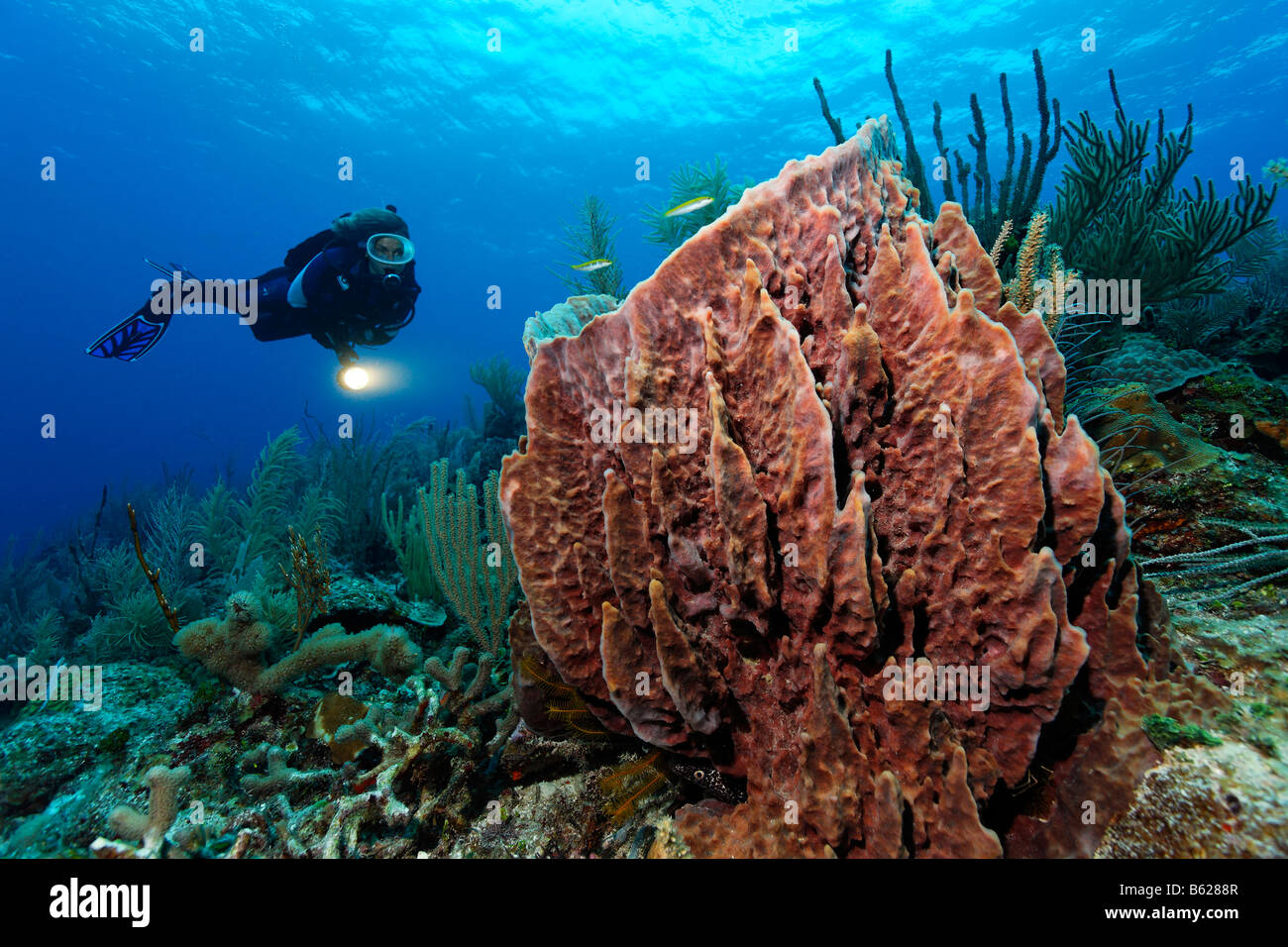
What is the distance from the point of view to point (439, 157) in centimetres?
4412

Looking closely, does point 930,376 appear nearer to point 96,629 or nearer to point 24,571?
point 96,629

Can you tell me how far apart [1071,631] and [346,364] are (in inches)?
377

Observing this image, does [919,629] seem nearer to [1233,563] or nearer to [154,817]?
[1233,563]

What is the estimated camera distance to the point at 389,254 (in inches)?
293

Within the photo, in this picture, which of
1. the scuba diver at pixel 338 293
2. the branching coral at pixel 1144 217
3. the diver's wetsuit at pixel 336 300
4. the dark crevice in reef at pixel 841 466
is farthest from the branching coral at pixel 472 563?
the branching coral at pixel 1144 217

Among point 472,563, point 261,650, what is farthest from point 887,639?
point 261,650

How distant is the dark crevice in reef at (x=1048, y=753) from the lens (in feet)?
5.93

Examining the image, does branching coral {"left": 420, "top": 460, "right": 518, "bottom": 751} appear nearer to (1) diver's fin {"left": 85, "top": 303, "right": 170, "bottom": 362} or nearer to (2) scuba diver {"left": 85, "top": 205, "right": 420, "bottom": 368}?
(2) scuba diver {"left": 85, "top": 205, "right": 420, "bottom": 368}

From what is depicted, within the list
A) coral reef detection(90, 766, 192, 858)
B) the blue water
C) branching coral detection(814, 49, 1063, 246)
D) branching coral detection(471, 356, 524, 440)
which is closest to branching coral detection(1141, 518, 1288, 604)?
branching coral detection(814, 49, 1063, 246)

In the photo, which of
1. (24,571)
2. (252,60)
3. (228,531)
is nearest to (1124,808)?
(228,531)

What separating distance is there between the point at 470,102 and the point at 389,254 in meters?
39.2

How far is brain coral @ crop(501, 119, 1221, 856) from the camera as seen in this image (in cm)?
163

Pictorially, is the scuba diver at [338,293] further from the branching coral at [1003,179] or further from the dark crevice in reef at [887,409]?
the dark crevice in reef at [887,409]
